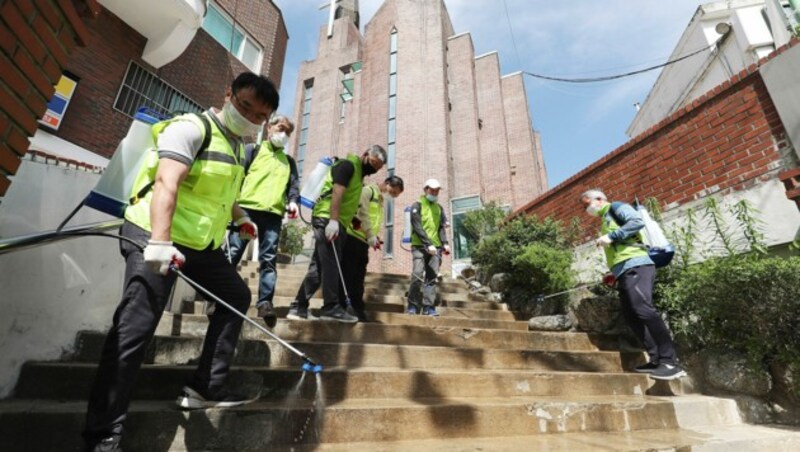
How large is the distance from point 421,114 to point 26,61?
15254 mm

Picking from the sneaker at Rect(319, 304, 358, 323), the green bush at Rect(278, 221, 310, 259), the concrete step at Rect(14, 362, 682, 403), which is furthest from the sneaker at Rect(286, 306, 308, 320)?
the green bush at Rect(278, 221, 310, 259)

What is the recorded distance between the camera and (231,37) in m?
9.89

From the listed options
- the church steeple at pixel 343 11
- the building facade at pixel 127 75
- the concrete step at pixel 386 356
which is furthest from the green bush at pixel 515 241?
the church steeple at pixel 343 11

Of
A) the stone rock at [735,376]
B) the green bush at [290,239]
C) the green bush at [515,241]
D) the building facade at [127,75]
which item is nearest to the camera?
the stone rock at [735,376]

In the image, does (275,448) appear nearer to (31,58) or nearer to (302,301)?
(302,301)

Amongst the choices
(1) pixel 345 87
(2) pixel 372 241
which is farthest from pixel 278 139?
(1) pixel 345 87

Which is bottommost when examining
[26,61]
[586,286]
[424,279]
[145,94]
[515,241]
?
[586,286]

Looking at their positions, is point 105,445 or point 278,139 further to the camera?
point 278,139

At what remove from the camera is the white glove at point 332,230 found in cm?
316

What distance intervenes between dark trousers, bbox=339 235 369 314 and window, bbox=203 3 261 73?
858cm

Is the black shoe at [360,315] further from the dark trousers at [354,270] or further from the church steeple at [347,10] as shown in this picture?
the church steeple at [347,10]

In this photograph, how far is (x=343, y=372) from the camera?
2314 millimetres

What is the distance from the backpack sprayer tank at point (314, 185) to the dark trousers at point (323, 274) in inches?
10.4

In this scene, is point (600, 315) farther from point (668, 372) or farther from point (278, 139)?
point (278, 139)
